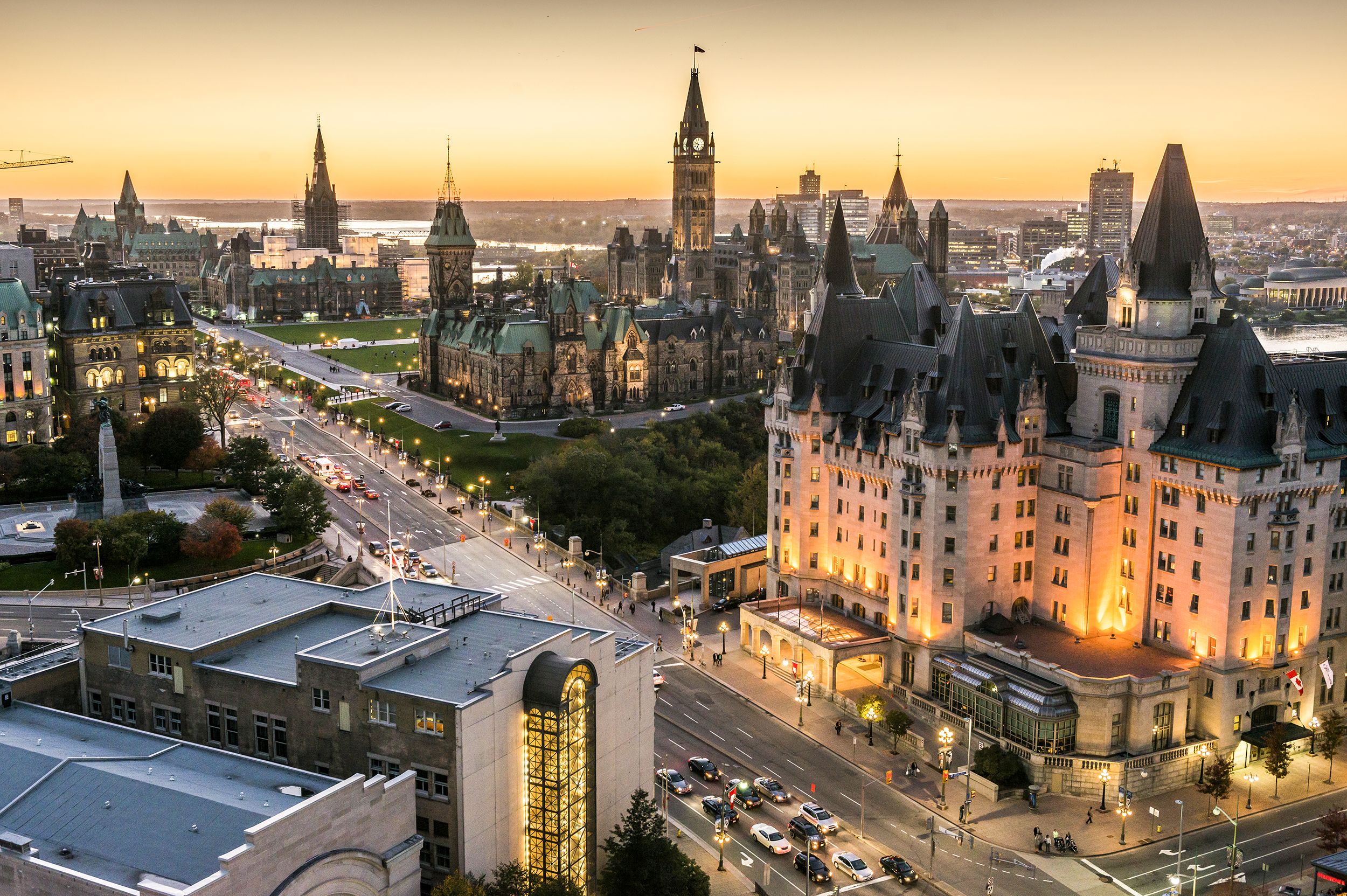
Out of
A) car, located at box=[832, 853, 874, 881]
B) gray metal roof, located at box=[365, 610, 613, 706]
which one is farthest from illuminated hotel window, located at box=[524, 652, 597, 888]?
car, located at box=[832, 853, 874, 881]

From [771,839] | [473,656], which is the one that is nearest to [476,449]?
[771,839]

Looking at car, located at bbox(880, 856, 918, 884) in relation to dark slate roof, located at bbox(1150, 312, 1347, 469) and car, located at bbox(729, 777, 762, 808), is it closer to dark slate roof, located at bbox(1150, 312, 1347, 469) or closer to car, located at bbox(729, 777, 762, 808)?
car, located at bbox(729, 777, 762, 808)

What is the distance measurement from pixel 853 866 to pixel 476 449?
109 m

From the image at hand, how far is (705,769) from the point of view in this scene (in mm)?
84750

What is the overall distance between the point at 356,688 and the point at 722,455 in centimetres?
10841

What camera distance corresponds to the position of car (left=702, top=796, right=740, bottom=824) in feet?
257

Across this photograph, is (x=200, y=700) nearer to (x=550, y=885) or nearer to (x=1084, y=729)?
(x=550, y=885)

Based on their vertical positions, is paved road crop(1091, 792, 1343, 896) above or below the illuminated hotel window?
below

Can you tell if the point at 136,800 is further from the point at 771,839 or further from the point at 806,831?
the point at 806,831

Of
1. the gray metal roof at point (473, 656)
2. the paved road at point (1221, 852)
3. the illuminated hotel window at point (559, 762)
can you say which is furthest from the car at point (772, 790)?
the gray metal roof at point (473, 656)

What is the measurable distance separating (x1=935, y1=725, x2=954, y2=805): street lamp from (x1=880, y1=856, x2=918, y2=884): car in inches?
389

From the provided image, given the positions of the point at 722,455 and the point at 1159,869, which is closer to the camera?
the point at 1159,869

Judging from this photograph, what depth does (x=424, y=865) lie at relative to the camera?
63000 millimetres

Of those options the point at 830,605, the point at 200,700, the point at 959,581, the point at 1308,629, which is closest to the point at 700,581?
the point at 830,605
